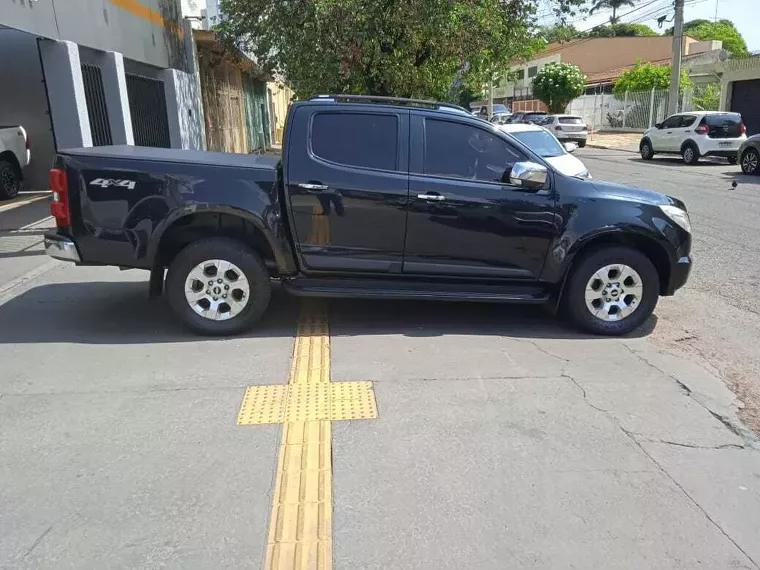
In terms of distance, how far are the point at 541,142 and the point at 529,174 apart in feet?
24.3

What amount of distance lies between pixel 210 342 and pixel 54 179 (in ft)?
5.96

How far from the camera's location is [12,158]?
41.2 feet

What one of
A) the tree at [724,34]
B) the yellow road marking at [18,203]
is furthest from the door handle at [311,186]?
the tree at [724,34]

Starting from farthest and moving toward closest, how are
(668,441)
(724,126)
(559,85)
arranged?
1. (559,85)
2. (724,126)
3. (668,441)

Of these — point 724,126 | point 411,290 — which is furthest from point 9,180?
point 724,126

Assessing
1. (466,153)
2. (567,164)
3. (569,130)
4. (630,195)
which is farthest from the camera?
(569,130)

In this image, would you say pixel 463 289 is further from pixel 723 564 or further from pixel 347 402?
pixel 723 564

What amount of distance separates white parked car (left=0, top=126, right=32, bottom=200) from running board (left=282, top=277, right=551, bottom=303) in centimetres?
954

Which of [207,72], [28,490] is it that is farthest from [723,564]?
[207,72]

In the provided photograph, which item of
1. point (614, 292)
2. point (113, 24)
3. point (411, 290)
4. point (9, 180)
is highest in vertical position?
point (113, 24)

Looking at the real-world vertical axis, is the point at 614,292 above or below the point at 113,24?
below

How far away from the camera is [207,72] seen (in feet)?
66.0

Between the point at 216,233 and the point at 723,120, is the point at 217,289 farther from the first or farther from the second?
the point at 723,120

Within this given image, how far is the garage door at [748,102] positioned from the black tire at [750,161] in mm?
11467
